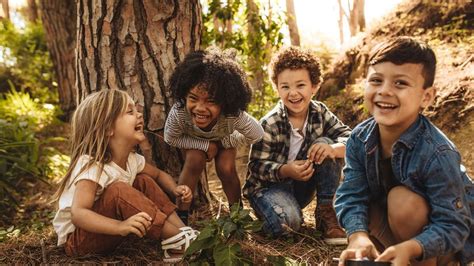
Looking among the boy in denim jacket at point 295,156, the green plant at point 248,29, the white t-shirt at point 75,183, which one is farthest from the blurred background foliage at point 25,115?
the boy in denim jacket at point 295,156

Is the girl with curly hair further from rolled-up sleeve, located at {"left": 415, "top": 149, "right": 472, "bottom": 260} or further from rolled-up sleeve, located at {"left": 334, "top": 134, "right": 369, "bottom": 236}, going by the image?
rolled-up sleeve, located at {"left": 415, "top": 149, "right": 472, "bottom": 260}

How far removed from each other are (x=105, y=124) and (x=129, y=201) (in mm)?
471

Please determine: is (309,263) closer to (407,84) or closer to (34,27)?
(407,84)

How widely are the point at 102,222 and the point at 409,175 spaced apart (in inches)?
57.1

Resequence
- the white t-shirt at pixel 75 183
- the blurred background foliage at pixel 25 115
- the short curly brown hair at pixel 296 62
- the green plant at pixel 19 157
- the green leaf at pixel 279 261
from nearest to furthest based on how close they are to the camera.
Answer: the green leaf at pixel 279 261
the white t-shirt at pixel 75 183
the short curly brown hair at pixel 296 62
the green plant at pixel 19 157
the blurred background foliage at pixel 25 115

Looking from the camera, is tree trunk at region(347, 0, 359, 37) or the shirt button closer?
the shirt button

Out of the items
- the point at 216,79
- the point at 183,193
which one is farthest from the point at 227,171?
the point at 216,79

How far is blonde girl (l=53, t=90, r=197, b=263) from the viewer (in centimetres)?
257

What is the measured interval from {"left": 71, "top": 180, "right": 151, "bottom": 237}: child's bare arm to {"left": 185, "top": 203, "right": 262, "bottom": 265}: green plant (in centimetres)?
26

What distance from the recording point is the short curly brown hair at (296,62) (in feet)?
11.0

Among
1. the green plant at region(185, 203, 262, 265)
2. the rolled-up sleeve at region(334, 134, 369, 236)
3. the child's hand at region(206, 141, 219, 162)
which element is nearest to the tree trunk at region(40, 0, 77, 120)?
the child's hand at region(206, 141, 219, 162)

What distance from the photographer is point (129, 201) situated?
262 centimetres

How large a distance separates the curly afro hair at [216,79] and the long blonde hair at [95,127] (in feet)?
1.11

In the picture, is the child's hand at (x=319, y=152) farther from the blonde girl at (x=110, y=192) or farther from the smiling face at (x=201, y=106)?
the blonde girl at (x=110, y=192)
